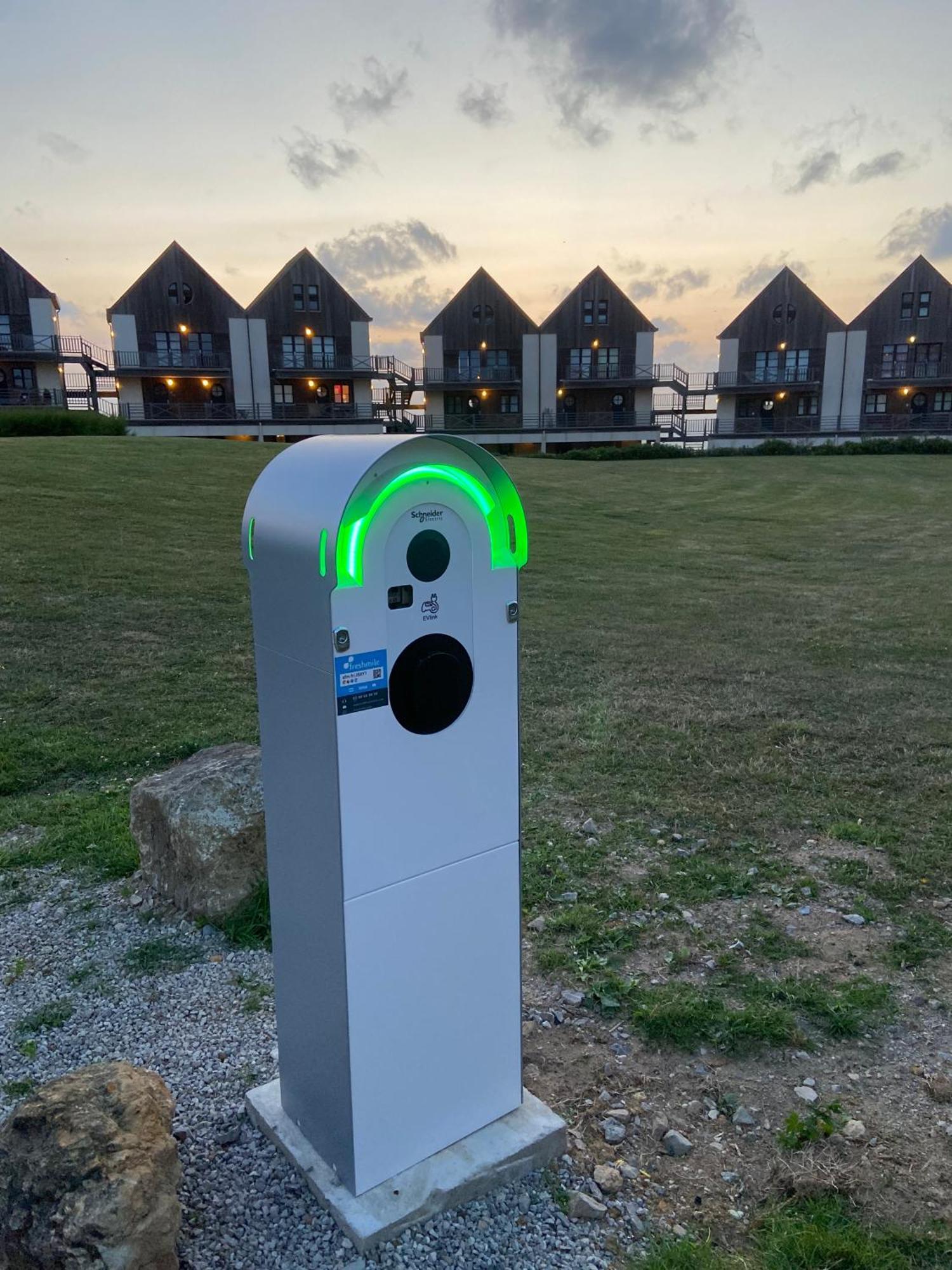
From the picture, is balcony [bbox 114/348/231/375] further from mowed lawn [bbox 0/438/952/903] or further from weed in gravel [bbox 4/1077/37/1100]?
weed in gravel [bbox 4/1077/37/1100]

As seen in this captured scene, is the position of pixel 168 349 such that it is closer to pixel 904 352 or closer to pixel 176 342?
pixel 176 342

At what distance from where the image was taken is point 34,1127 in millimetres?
2453

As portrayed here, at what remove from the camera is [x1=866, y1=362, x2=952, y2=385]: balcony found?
52.0m

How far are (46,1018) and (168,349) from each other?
4999 cm

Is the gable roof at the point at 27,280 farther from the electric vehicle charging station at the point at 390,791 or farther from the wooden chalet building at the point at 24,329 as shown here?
the electric vehicle charging station at the point at 390,791

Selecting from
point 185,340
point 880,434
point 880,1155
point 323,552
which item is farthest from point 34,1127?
point 880,434

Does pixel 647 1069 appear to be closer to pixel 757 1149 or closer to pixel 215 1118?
pixel 757 1149

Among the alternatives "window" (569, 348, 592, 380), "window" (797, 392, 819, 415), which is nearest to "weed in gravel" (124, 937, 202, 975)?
"window" (569, 348, 592, 380)

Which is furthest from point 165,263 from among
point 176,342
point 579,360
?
point 579,360

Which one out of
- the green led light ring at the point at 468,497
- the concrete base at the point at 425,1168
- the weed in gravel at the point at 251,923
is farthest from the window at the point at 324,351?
the concrete base at the point at 425,1168

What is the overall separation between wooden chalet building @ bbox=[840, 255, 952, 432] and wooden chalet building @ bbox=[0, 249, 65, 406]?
45141 mm

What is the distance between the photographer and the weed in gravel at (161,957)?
404 cm

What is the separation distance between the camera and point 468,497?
2570 mm

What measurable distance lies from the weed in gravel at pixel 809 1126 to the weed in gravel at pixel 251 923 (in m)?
2.37
